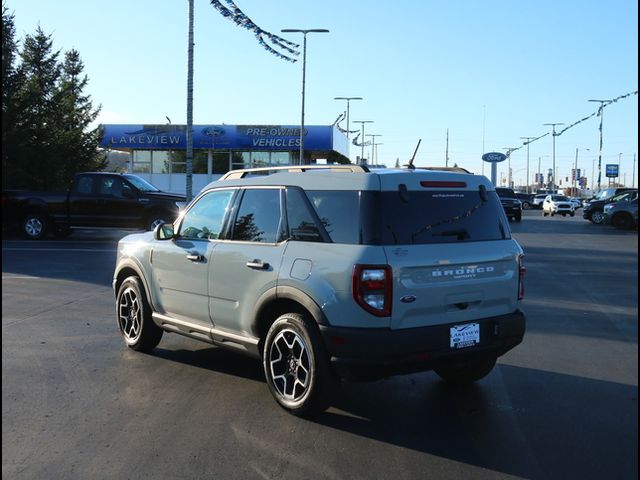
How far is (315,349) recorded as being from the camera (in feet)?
15.0

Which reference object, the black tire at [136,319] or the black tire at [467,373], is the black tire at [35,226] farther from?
the black tire at [467,373]

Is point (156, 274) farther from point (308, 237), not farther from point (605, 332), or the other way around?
point (605, 332)

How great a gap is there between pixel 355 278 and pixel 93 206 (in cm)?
1591

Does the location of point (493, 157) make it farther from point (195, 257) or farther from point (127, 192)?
point (195, 257)

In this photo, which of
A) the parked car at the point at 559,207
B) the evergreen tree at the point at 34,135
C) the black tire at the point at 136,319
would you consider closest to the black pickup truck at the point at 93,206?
the evergreen tree at the point at 34,135

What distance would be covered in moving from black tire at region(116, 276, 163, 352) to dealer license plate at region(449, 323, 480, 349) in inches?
129

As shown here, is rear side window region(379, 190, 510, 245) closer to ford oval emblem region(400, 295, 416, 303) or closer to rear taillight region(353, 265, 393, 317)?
rear taillight region(353, 265, 393, 317)

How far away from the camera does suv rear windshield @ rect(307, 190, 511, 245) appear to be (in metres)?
4.43

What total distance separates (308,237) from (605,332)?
4692mm

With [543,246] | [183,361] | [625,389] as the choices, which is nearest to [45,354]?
[183,361]

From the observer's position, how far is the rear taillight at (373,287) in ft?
14.0

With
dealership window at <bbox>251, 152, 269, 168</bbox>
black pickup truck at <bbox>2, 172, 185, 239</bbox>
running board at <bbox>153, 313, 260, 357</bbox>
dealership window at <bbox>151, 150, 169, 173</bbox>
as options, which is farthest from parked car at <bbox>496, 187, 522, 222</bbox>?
running board at <bbox>153, 313, 260, 357</bbox>

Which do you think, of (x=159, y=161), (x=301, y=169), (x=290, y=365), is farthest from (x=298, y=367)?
(x=159, y=161)

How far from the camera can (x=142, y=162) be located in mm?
45625
